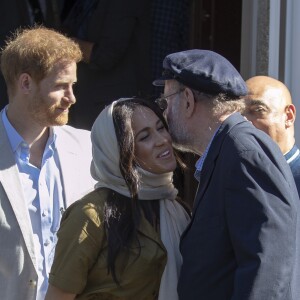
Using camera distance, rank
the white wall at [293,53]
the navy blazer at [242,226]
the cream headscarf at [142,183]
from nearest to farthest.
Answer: the navy blazer at [242,226] → the cream headscarf at [142,183] → the white wall at [293,53]

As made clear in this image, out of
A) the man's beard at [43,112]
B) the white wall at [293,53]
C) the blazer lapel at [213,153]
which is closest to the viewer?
the blazer lapel at [213,153]

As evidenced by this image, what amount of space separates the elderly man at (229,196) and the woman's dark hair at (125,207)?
0.17 meters

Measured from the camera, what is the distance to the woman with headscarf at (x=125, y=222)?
2.79 meters

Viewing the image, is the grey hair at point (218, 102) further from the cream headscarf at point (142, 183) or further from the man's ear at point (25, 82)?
the man's ear at point (25, 82)

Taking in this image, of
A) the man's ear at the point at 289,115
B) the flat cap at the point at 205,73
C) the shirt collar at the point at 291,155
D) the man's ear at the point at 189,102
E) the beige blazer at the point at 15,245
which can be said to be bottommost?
the beige blazer at the point at 15,245

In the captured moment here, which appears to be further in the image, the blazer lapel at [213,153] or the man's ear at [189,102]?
the man's ear at [189,102]

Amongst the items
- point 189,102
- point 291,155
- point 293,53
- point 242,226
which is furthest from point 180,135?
point 293,53

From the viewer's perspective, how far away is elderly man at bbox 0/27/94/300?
10.7ft

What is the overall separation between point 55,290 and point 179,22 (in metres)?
2.56

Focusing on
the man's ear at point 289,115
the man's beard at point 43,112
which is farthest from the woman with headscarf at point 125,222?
the man's ear at point 289,115

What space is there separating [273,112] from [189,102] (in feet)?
2.75

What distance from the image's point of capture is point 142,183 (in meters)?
2.92

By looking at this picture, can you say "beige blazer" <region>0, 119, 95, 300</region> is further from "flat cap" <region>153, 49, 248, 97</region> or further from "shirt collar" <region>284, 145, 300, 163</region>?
"shirt collar" <region>284, 145, 300, 163</region>

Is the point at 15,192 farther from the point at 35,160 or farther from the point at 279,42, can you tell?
the point at 279,42
